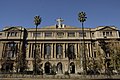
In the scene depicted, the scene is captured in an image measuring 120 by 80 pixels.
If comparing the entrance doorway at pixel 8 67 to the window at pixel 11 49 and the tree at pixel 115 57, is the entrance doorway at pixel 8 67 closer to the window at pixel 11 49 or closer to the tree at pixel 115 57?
the window at pixel 11 49

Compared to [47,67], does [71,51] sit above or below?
above

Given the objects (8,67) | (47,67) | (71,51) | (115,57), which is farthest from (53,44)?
(115,57)

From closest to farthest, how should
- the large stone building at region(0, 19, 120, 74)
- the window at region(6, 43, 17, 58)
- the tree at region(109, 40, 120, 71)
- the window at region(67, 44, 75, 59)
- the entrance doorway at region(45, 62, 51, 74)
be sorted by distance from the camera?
the tree at region(109, 40, 120, 71)
the large stone building at region(0, 19, 120, 74)
the window at region(6, 43, 17, 58)
the entrance doorway at region(45, 62, 51, 74)
the window at region(67, 44, 75, 59)

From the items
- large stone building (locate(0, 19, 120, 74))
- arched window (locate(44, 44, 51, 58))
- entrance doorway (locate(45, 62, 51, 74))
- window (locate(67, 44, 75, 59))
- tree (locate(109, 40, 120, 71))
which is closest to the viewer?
tree (locate(109, 40, 120, 71))

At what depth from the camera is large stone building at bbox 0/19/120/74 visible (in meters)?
71.9

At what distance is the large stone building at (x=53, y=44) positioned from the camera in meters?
71.9

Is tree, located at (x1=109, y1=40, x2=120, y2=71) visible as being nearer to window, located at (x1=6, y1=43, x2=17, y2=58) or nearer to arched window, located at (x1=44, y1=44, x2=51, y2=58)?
arched window, located at (x1=44, y1=44, x2=51, y2=58)

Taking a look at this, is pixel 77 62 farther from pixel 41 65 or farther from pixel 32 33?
pixel 32 33

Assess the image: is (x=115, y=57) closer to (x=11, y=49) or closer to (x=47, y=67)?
(x=47, y=67)

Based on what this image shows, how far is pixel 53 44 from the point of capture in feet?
245

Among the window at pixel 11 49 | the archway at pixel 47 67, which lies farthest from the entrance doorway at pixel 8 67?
the archway at pixel 47 67

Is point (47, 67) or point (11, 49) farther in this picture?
point (47, 67)

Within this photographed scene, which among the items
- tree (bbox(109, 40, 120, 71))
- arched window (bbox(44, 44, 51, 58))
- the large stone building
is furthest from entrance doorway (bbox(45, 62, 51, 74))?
tree (bbox(109, 40, 120, 71))

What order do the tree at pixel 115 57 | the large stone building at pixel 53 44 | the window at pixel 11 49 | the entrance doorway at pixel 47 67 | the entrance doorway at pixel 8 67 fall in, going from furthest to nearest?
the entrance doorway at pixel 47 67
the window at pixel 11 49
the large stone building at pixel 53 44
the entrance doorway at pixel 8 67
the tree at pixel 115 57
